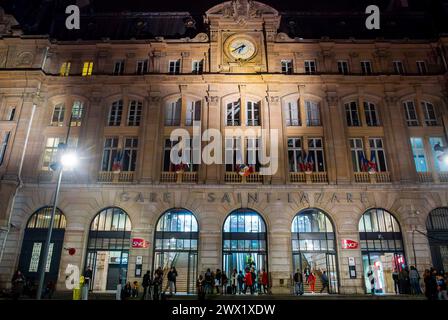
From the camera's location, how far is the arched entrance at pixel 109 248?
24.8 metres

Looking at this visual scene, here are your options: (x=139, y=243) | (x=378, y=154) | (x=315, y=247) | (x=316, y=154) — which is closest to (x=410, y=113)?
(x=378, y=154)

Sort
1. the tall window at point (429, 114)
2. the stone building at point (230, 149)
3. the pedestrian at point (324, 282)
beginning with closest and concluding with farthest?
1. the pedestrian at point (324, 282)
2. the stone building at point (230, 149)
3. the tall window at point (429, 114)

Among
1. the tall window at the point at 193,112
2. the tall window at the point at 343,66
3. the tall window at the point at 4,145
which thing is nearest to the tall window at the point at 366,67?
the tall window at the point at 343,66

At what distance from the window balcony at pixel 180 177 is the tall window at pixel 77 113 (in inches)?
367

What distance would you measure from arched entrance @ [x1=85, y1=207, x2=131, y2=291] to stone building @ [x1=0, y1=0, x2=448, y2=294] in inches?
4.1

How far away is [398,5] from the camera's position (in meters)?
37.2

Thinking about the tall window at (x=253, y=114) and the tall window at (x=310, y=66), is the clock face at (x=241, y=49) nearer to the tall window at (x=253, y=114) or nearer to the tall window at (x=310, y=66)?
the tall window at (x=253, y=114)

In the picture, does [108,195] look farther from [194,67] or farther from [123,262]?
[194,67]

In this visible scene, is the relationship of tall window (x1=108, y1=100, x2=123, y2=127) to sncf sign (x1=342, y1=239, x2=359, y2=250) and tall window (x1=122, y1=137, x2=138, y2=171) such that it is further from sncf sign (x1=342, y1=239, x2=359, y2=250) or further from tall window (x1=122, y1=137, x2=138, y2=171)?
sncf sign (x1=342, y1=239, x2=359, y2=250)

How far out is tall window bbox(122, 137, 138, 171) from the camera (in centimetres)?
2783

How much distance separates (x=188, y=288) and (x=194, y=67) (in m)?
19.4

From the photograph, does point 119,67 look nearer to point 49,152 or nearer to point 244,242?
point 49,152
